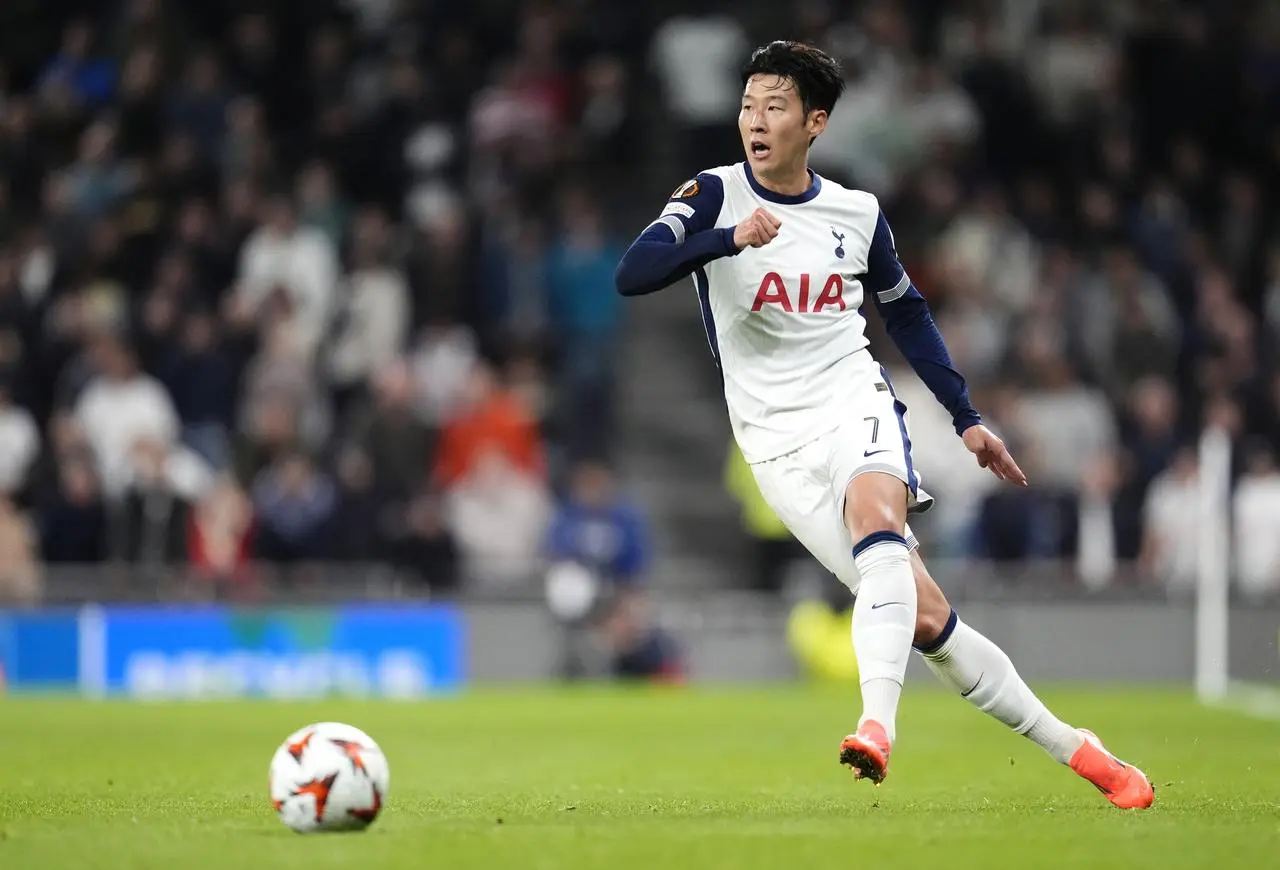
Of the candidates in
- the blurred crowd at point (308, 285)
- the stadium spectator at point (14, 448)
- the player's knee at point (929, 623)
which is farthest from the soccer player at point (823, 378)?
the stadium spectator at point (14, 448)

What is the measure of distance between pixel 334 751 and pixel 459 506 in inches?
455

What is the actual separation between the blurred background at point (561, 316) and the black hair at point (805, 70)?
999 cm

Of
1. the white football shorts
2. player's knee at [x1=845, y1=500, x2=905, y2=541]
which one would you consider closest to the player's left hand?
the white football shorts

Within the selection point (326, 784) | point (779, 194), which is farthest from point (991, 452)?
point (326, 784)

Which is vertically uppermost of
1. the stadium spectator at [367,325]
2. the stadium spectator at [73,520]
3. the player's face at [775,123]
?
the stadium spectator at [367,325]

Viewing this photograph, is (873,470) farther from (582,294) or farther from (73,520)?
(582,294)

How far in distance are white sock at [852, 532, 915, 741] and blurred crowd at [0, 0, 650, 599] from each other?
10231mm

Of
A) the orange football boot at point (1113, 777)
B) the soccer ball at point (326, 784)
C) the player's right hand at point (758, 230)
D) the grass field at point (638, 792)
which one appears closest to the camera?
the grass field at point (638, 792)

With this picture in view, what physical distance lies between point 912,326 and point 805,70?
1.05 metres

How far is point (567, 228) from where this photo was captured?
1925cm

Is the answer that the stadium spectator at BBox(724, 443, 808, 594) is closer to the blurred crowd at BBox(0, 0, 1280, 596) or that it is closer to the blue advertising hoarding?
the blurred crowd at BBox(0, 0, 1280, 596)

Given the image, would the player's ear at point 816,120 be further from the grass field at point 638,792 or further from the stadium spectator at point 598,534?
the stadium spectator at point 598,534

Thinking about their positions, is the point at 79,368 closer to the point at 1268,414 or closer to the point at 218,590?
the point at 218,590

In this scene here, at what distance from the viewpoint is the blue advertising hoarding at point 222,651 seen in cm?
1706
